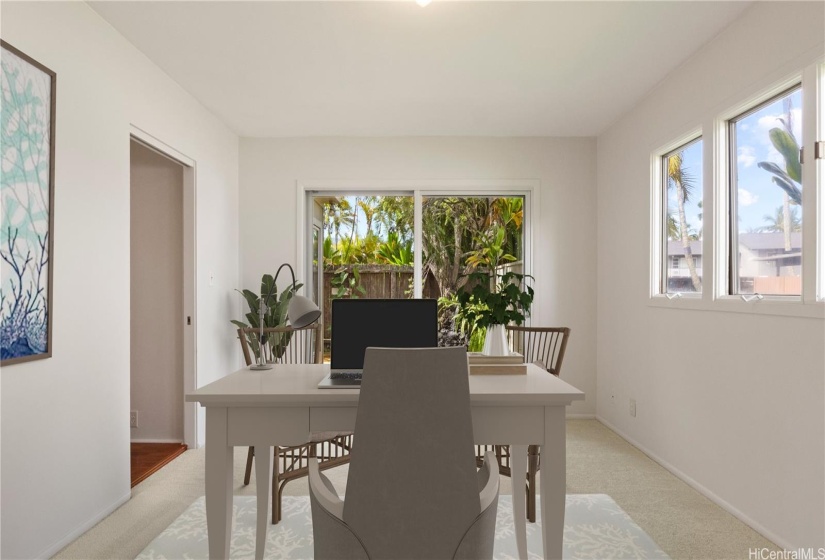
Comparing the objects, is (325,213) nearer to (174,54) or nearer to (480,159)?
(480,159)

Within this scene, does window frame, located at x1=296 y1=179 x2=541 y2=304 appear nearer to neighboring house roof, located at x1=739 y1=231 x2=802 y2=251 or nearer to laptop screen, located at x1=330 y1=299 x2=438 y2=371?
neighboring house roof, located at x1=739 y1=231 x2=802 y2=251

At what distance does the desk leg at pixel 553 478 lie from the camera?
6.23 feet

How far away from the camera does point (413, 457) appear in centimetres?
153

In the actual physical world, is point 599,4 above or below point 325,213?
above

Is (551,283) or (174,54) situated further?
(551,283)

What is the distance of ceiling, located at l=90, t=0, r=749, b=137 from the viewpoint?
2.78 m

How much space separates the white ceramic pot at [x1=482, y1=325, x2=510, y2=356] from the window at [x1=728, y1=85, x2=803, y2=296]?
1.39 metres

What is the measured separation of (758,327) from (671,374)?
0.99 metres

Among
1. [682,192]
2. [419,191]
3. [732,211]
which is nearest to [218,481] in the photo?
[732,211]

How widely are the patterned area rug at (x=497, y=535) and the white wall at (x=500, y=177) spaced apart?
2.29 m

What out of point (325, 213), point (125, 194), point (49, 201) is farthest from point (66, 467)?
point (325, 213)

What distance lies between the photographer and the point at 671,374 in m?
3.62

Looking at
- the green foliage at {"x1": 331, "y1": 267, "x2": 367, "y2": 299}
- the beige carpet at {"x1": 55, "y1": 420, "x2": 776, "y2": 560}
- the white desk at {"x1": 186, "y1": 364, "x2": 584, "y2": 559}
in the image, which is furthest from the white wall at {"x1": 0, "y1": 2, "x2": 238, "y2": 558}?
the green foliage at {"x1": 331, "y1": 267, "x2": 367, "y2": 299}

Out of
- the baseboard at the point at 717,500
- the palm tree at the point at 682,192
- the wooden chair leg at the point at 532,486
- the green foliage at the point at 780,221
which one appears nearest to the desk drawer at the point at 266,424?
the wooden chair leg at the point at 532,486
